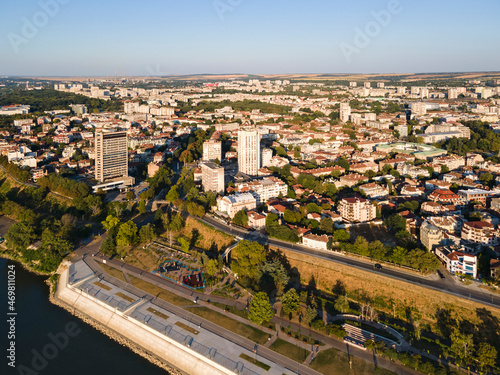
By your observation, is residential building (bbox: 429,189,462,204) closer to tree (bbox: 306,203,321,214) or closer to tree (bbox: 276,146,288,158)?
tree (bbox: 306,203,321,214)

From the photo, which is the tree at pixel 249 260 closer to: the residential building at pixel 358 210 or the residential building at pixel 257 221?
the residential building at pixel 257 221

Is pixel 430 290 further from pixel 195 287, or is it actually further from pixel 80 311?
pixel 80 311

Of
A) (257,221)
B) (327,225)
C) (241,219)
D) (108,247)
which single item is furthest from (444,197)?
(108,247)

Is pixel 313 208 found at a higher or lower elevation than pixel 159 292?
higher

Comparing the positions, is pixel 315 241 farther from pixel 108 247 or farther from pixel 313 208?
pixel 108 247

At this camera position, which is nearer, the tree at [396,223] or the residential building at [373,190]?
the tree at [396,223]

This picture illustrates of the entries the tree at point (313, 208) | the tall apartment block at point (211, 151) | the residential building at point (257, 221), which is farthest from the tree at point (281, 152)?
the residential building at point (257, 221)
